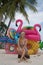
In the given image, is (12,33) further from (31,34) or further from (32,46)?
(32,46)

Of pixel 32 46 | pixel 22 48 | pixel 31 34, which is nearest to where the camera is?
pixel 22 48

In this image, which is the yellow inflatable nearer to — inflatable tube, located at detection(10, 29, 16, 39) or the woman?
inflatable tube, located at detection(10, 29, 16, 39)

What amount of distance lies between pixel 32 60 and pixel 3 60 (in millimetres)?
1323

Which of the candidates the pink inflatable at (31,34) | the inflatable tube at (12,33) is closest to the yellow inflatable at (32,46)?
the pink inflatable at (31,34)

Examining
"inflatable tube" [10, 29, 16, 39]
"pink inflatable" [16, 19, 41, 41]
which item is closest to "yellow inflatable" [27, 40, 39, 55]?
"pink inflatable" [16, 19, 41, 41]

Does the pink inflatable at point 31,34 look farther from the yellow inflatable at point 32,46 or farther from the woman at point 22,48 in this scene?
the woman at point 22,48

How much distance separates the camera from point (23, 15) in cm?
2844

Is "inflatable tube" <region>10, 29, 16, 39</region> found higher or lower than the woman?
higher

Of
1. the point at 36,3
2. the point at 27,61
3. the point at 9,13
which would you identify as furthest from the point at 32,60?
the point at 36,3

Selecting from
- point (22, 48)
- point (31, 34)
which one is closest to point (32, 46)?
point (31, 34)

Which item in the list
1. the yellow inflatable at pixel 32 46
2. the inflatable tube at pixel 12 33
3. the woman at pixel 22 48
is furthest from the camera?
the inflatable tube at pixel 12 33

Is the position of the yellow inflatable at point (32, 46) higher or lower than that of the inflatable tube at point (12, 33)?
lower

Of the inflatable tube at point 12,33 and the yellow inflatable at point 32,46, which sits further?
the inflatable tube at point 12,33

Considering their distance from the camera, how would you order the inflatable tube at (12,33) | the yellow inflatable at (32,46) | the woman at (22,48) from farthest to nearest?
the inflatable tube at (12,33), the yellow inflatable at (32,46), the woman at (22,48)
